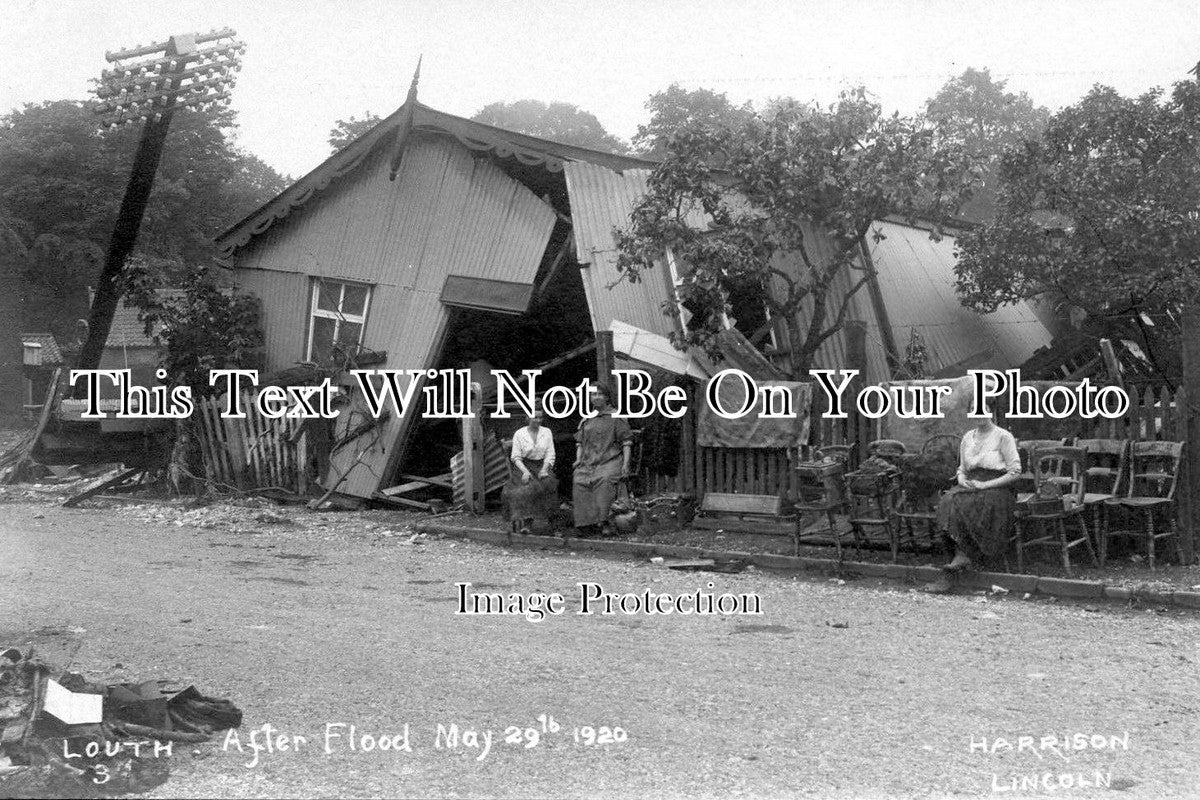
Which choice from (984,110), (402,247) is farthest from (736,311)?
(984,110)

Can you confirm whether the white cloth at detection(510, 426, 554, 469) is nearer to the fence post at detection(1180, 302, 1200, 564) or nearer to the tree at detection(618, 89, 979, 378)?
the tree at detection(618, 89, 979, 378)

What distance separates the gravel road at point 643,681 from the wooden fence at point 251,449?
23.2ft

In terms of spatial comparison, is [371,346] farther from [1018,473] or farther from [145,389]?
[1018,473]

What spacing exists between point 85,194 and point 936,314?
21.6 m

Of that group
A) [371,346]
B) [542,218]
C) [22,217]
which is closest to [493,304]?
[542,218]

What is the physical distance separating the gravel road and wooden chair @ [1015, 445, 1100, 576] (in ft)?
3.11

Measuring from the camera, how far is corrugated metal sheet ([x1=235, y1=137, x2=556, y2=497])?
53.9 feet

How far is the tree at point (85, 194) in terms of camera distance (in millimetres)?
28359

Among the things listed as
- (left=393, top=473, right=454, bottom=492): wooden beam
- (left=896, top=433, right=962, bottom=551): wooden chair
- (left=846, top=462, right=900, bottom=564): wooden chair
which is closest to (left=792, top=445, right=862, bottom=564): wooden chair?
(left=846, top=462, right=900, bottom=564): wooden chair

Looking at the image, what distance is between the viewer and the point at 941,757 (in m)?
5.28

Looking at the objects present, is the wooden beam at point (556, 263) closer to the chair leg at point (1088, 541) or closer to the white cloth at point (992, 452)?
the white cloth at point (992, 452)

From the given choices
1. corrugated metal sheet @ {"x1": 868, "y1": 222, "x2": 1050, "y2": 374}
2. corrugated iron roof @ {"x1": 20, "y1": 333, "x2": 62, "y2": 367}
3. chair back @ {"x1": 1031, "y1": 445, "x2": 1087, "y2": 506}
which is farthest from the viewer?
corrugated iron roof @ {"x1": 20, "y1": 333, "x2": 62, "y2": 367}

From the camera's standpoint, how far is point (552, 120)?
58469 mm

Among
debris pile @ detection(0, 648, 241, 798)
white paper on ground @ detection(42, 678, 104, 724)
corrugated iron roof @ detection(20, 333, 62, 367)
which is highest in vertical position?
corrugated iron roof @ detection(20, 333, 62, 367)
